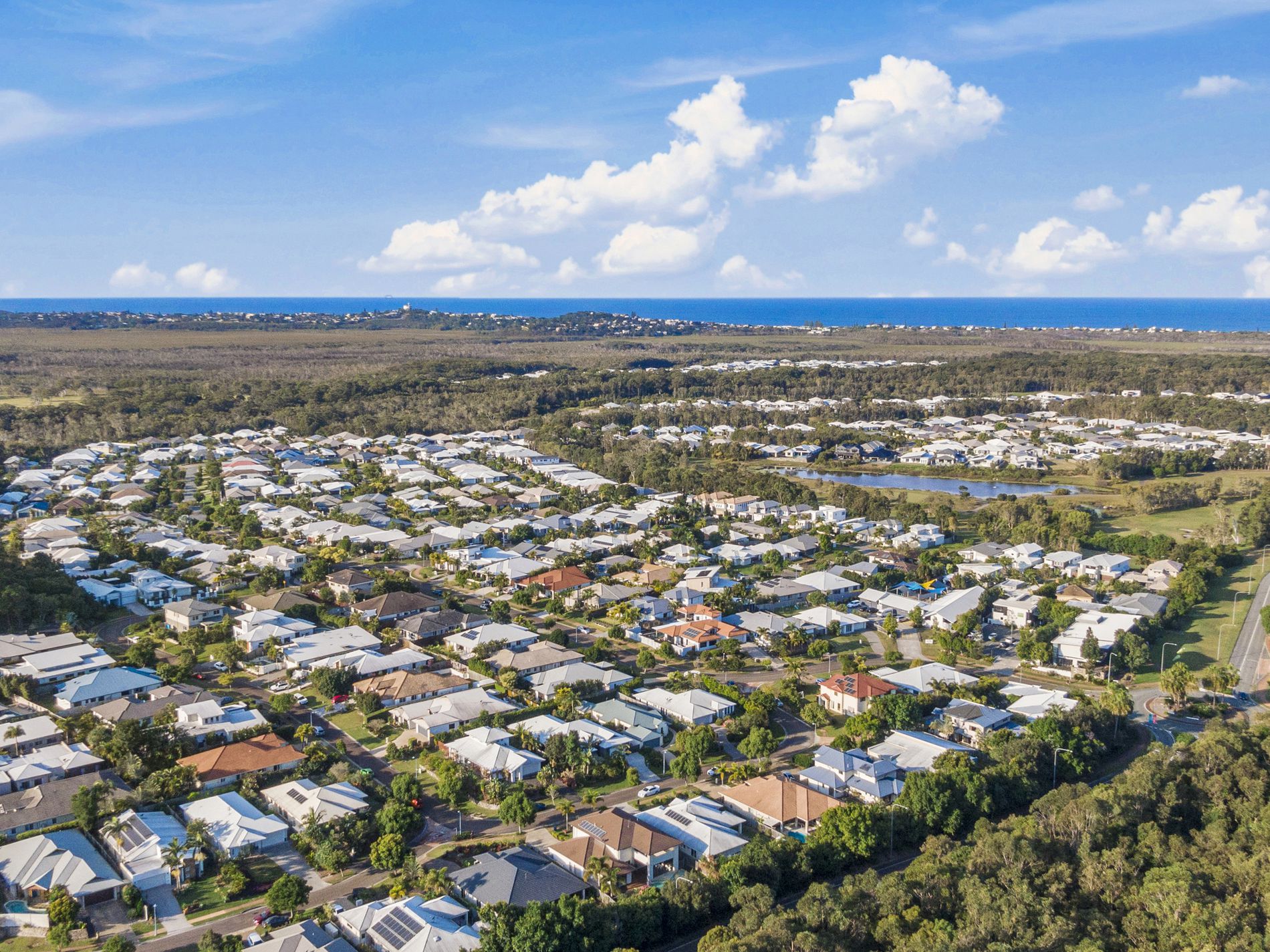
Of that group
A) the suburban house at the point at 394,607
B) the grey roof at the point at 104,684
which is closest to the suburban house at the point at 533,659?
the suburban house at the point at 394,607

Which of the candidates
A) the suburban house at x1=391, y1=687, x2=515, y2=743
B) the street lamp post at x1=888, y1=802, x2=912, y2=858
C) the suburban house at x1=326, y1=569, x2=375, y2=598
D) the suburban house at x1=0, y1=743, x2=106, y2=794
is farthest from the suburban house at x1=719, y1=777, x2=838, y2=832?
the suburban house at x1=326, y1=569, x2=375, y2=598

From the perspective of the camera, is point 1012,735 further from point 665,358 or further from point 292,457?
point 665,358

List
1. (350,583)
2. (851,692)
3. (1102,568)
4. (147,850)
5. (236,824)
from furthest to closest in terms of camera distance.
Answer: (1102,568)
(350,583)
(851,692)
(236,824)
(147,850)

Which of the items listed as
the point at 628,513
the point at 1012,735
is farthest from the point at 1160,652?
the point at 628,513

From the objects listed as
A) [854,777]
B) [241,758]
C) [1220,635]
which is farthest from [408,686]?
[1220,635]

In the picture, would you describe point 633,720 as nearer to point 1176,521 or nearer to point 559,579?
point 559,579

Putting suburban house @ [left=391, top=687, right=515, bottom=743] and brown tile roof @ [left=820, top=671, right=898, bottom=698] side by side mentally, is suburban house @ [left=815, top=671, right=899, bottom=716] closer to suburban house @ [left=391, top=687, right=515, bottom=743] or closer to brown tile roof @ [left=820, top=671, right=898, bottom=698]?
brown tile roof @ [left=820, top=671, right=898, bottom=698]

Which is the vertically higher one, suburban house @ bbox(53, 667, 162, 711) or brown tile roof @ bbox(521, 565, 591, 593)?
brown tile roof @ bbox(521, 565, 591, 593)
